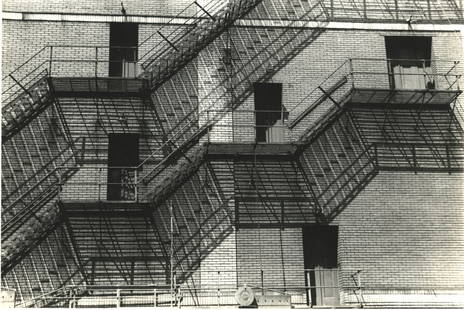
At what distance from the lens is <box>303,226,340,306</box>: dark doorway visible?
1892cm

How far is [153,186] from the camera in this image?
1927cm

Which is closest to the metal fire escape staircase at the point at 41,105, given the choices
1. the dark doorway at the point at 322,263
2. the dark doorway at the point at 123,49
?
the dark doorway at the point at 123,49

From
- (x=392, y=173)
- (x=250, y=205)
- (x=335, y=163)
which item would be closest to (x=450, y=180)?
(x=392, y=173)

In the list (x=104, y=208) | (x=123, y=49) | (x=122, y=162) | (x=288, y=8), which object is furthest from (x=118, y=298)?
(x=288, y=8)

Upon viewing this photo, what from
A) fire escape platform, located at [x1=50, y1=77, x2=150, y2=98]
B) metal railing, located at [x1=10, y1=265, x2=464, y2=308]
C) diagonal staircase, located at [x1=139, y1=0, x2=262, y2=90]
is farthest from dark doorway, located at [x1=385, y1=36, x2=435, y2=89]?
fire escape platform, located at [x1=50, y1=77, x2=150, y2=98]

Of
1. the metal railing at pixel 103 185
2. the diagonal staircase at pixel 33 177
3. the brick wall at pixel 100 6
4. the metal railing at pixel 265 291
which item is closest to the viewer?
the metal railing at pixel 265 291

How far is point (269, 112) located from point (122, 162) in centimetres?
507

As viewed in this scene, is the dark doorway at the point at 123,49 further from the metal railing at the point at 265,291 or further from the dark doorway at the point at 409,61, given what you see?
the dark doorway at the point at 409,61

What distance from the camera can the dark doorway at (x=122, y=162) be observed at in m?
19.5

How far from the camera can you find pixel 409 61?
21.3 meters

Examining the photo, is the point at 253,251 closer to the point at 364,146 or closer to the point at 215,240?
the point at 215,240

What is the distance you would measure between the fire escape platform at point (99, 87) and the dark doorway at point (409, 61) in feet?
27.5

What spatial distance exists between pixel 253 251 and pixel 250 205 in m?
1.43

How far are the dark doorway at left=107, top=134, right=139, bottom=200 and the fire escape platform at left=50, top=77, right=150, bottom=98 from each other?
1.39 m
